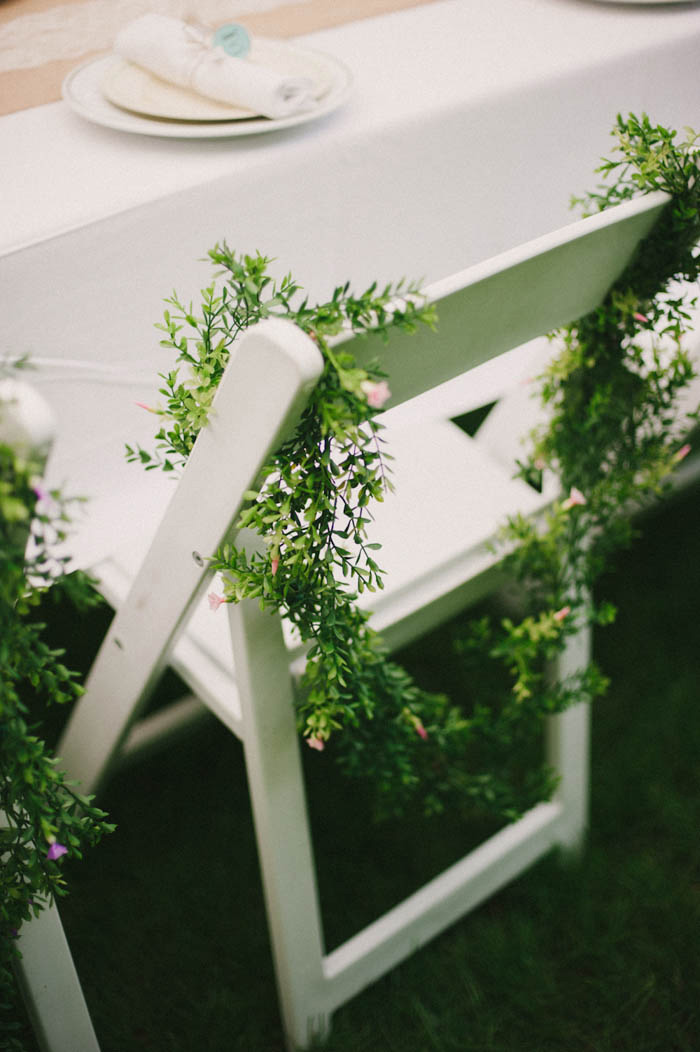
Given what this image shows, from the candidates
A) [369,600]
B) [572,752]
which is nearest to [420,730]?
[369,600]

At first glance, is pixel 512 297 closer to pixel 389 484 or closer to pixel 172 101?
pixel 389 484

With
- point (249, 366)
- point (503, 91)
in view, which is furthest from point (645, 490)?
point (249, 366)

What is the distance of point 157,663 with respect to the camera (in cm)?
84

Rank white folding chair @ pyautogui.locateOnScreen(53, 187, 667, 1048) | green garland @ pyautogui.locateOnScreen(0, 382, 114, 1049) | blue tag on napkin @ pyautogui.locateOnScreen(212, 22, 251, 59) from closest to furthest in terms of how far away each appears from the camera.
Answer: green garland @ pyautogui.locateOnScreen(0, 382, 114, 1049) < white folding chair @ pyautogui.locateOnScreen(53, 187, 667, 1048) < blue tag on napkin @ pyautogui.locateOnScreen(212, 22, 251, 59)

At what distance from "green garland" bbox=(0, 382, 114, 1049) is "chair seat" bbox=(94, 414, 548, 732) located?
26 centimetres

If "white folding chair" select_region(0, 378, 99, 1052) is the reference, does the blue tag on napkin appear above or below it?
above

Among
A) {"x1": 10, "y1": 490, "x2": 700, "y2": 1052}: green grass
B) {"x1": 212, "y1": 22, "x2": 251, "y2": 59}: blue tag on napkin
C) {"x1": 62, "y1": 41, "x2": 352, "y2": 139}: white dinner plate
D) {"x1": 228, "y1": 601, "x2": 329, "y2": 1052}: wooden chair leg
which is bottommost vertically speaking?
{"x1": 10, "y1": 490, "x2": 700, "y2": 1052}: green grass

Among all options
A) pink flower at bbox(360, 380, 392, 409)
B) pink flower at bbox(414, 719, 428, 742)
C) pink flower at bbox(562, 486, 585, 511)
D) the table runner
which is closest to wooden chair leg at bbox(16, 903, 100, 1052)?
pink flower at bbox(414, 719, 428, 742)

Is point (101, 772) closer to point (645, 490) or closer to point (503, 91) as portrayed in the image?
point (645, 490)

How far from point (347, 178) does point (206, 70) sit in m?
0.17

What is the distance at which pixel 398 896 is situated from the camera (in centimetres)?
139

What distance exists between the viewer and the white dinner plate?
0.86m

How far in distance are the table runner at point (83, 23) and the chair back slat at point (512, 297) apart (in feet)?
1.97

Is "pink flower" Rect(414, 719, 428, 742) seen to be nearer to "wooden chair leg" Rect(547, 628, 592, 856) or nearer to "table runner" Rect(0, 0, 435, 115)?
"wooden chair leg" Rect(547, 628, 592, 856)
